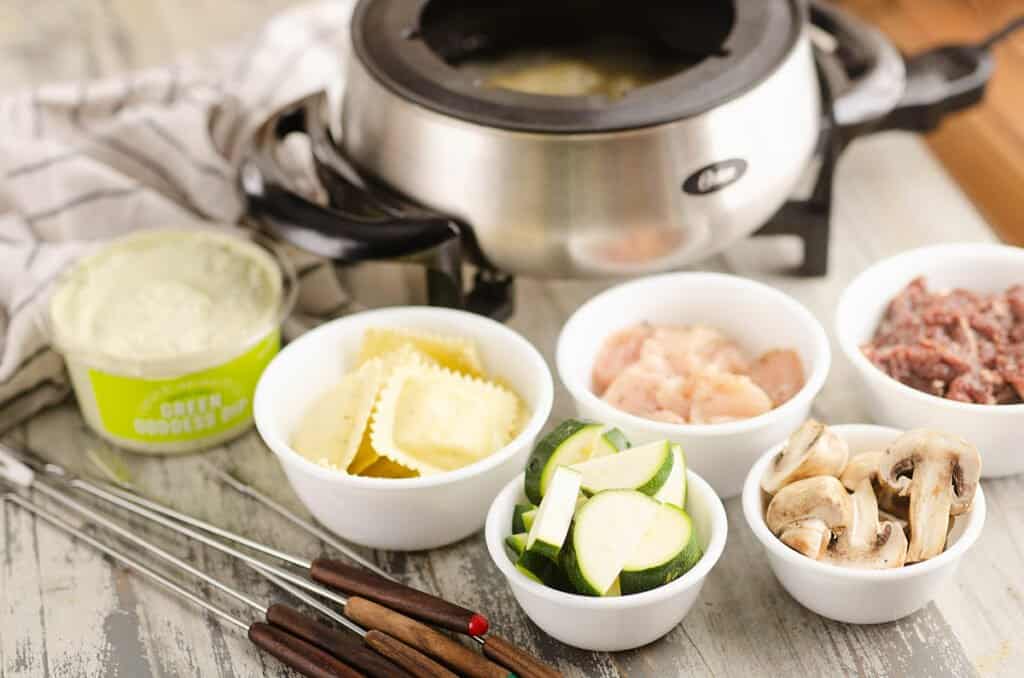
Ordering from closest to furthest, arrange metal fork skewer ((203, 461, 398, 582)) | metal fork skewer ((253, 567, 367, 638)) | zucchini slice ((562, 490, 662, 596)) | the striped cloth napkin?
1. zucchini slice ((562, 490, 662, 596))
2. metal fork skewer ((253, 567, 367, 638))
3. metal fork skewer ((203, 461, 398, 582))
4. the striped cloth napkin

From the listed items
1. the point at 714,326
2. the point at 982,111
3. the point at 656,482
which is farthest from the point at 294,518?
the point at 982,111

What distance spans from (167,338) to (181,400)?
2.8 inches

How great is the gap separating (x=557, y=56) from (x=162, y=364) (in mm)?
635

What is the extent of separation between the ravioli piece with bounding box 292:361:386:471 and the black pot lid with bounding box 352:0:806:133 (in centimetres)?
30

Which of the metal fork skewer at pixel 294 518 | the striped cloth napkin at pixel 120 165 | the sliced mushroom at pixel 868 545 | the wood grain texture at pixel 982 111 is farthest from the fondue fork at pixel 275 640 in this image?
the wood grain texture at pixel 982 111

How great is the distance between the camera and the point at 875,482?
3.93 ft

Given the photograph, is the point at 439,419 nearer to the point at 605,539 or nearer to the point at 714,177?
the point at 605,539

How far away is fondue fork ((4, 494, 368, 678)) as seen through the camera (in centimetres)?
113

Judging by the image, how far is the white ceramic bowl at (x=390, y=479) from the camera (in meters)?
1.21

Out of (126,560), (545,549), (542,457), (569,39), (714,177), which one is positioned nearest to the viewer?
(545,549)

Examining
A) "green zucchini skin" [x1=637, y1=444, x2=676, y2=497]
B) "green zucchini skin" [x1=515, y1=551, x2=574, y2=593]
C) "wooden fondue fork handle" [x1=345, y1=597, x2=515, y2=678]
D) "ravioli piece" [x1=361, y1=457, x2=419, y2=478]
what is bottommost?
"wooden fondue fork handle" [x1=345, y1=597, x2=515, y2=678]

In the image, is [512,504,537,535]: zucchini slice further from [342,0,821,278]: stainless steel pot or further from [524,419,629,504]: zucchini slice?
[342,0,821,278]: stainless steel pot

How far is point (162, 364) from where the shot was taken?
138 cm

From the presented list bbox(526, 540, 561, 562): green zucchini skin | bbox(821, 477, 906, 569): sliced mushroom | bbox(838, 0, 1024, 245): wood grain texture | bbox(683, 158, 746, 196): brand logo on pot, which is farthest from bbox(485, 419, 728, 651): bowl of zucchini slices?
bbox(838, 0, 1024, 245): wood grain texture
